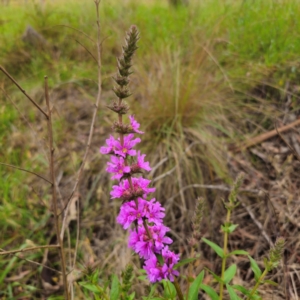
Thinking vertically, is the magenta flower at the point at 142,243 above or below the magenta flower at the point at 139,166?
below

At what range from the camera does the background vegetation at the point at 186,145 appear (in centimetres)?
248

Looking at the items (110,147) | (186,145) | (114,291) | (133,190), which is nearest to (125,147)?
Answer: (110,147)

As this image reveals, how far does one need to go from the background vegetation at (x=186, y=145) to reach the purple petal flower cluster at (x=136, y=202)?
105 centimetres

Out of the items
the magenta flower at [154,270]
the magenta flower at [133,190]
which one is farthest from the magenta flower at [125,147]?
the magenta flower at [154,270]

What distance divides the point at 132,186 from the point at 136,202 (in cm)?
6

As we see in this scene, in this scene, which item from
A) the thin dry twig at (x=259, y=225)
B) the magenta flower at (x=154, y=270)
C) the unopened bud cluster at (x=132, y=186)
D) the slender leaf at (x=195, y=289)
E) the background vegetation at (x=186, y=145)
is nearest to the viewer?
the unopened bud cluster at (x=132, y=186)

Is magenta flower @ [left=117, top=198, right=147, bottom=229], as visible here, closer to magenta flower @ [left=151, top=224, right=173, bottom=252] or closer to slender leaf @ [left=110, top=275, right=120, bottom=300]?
magenta flower @ [left=151, top=224, right=173, bottom=252]

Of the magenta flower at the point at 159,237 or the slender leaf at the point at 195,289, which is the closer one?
the magenta flower at the point at 159,237

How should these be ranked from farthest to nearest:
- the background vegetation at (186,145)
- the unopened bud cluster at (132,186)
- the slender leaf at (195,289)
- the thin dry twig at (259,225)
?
1. the background vegetation at (186,145)
2. the thin dry twig at (259,225)
3. the slender leaf at (195,289)
4. the unopened bud cluster at (132,186)

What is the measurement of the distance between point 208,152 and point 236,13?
201cm

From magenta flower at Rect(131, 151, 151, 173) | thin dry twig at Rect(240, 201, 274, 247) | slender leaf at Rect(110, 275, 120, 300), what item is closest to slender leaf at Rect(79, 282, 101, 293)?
slender leaf at Rect(110, 275, 120, 300)

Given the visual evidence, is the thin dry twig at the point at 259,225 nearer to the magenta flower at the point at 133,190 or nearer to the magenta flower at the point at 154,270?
the magenta flower at the point at 154,270

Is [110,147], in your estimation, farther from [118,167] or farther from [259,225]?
[259,225]

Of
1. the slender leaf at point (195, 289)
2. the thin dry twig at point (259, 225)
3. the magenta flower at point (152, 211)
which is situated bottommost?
the thin dry twig at point (259, 225)
